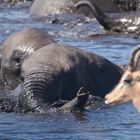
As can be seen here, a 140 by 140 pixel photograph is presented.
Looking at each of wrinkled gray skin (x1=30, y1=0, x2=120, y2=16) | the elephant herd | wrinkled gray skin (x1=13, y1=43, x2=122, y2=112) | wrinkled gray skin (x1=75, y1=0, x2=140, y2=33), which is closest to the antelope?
the elephant herd

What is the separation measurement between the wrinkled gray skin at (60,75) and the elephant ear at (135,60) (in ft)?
9.65

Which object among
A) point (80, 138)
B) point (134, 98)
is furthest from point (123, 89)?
point (80, 138)

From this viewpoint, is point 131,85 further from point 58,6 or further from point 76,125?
point 58,6

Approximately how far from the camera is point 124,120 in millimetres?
10805

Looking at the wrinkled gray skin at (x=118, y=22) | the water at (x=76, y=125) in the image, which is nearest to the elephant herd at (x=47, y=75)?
the water at (x=76, y=125)

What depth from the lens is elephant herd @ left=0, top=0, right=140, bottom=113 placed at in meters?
11.0

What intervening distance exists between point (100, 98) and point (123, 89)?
157 inches

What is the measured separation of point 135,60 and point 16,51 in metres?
5.55

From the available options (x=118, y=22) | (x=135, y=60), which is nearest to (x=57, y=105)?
(x=135, y=60)

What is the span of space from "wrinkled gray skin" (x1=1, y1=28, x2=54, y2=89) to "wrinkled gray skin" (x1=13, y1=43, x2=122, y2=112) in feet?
2.75

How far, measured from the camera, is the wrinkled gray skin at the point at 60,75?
36.3ft

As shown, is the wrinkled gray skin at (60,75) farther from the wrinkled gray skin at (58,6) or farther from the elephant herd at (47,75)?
the wrinkled gray skin at (58,6)

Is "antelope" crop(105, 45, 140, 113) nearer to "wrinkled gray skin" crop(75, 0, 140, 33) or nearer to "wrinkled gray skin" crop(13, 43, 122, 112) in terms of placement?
"wrinkled gray skin" crop(13, 43, 122, 112)

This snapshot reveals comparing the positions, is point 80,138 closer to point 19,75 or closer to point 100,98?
point 100,98
